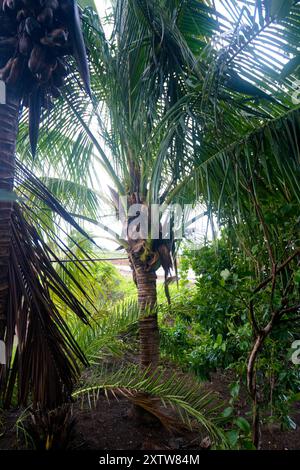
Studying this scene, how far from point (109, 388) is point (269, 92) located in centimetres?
159

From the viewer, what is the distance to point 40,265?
1091mm

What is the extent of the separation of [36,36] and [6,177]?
1.29 feet

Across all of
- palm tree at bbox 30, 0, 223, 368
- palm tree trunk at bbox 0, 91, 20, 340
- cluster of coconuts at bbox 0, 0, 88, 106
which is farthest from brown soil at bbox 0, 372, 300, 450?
cluster of coconuts at bbox 0, 0, 88, 106

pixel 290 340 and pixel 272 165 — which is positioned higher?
pixel 272 165

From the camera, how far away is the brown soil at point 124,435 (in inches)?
69.1

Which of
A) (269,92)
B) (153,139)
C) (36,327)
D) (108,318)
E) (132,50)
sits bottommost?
(108,318)

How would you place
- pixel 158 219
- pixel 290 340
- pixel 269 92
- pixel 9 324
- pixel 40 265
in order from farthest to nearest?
pixel 158 219 → pixel 290 340 → pixel 269 92 → pixel 40 265 → pixel 9 324

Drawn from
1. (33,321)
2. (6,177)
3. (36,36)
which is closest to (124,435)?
(33,321)

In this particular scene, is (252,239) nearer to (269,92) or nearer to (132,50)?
(269,92)

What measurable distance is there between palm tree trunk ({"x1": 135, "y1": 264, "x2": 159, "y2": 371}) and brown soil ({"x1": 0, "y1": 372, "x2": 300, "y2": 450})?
39cm

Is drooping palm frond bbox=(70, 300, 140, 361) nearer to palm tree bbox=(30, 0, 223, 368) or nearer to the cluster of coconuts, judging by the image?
palm tree bbox=(30, 0, 223, 368)

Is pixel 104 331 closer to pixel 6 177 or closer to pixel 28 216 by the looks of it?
pixel 28 216

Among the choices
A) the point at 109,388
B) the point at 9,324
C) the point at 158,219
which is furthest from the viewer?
the point at 158,219

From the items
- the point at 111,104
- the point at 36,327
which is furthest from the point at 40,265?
the point at 111,104
